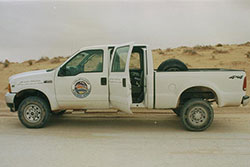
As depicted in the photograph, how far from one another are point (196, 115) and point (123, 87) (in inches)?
75.9

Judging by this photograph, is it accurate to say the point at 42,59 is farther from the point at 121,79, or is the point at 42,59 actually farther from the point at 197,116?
the point at 197,116

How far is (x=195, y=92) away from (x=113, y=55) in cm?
228

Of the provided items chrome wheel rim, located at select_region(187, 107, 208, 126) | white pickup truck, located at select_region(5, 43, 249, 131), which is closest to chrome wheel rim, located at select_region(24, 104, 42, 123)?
white pickup truck, located at select_region(5, 43, 249, 131)

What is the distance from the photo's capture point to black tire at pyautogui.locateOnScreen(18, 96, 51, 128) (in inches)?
284

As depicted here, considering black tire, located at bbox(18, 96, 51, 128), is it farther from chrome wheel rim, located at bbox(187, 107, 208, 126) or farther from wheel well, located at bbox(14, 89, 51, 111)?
chrome wheel rim, located at bbox(187, 107, 208, 126)

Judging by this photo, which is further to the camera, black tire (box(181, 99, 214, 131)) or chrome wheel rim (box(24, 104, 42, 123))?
chrome wheel rim (box(24, 104, 42, 123))

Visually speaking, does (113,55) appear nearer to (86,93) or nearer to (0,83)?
(86,93)

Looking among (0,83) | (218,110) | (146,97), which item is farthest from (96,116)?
(0,83)

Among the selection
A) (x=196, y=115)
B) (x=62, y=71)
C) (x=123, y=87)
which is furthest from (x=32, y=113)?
(x=196, y=115)

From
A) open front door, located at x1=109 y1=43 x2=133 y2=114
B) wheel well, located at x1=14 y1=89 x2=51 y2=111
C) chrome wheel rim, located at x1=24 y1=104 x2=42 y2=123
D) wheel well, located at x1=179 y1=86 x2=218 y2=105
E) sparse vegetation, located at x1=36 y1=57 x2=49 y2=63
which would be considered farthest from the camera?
sparse vegetation, located at x1=36 y1=57 x2=49 y2=63

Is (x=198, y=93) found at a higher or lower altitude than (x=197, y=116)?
higher

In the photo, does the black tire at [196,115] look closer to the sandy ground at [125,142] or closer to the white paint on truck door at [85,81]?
the sandy ground at [125,142]

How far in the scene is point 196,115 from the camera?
6906 mm

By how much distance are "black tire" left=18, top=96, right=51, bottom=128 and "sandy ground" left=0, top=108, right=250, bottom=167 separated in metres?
0.20
